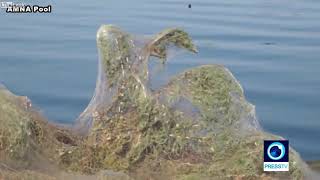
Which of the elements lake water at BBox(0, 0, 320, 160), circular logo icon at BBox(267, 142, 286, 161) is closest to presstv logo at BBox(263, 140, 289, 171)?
circular logo icon at BBox(267, 142, 286, 161)

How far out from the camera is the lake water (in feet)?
31.1

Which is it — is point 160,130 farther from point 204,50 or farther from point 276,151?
point 204,50

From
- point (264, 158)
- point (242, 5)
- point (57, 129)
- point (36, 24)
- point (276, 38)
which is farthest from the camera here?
point (242, 5)

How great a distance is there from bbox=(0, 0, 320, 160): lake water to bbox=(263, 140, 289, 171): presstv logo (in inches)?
46.5

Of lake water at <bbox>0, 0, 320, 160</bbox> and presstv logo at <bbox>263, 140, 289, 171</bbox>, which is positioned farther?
lake water at <bbox>0, 0, 320, 160</bbox>

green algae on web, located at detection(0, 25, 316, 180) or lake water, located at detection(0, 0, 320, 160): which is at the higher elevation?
lake water, located at detection(0, 0, 320, 160)

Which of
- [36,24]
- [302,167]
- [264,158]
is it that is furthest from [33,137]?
[36,24]

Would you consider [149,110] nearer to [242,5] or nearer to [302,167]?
[302,167]

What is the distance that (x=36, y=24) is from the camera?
54.1 feet

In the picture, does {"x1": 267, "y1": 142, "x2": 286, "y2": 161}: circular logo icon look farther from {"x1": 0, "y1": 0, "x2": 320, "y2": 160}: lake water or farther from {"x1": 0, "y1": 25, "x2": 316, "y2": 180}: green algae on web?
{"x1": 0, "y1": 0, "x2": 320, "y2": 160}: lake water

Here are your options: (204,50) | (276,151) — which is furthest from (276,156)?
(204,50)

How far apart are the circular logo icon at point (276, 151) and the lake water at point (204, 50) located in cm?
119

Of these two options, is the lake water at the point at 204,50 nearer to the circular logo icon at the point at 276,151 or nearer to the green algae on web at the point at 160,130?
the green algae on web at the point at 160,130

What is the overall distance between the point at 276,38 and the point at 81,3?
25.8 ft
